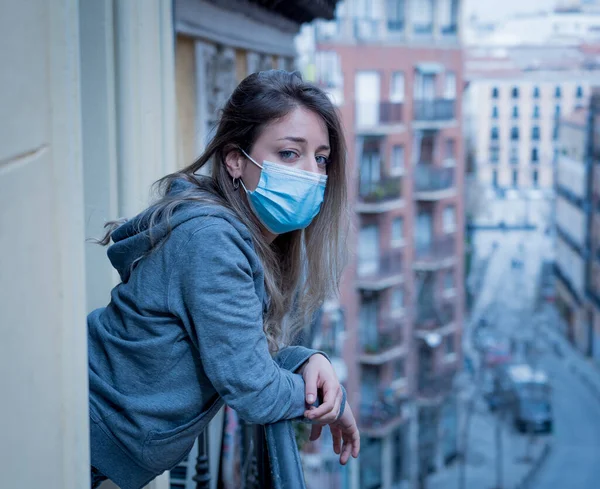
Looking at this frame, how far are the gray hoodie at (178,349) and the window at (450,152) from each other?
11.0 meters

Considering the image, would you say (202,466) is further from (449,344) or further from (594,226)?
(449,344)

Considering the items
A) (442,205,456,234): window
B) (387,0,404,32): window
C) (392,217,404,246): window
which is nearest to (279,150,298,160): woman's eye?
(387,0,404,32): window

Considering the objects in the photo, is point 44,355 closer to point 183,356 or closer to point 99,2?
point 183,356

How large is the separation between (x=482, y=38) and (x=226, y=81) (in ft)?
26.9

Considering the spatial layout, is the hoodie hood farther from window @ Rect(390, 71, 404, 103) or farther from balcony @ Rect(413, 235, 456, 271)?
balcony @ Rect(413, 235, 456, 271)

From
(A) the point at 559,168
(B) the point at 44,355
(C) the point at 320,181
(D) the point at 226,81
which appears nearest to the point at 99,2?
(C) the point at 320,181

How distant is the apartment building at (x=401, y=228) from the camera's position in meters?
11.0

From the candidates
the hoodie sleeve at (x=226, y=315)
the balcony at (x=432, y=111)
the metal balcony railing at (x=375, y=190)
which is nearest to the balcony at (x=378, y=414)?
the metal balcony railing at (x=375, y=190)

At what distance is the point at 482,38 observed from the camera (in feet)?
37.2

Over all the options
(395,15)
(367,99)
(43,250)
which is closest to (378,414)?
(367,99)

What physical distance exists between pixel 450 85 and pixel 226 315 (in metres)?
11.0

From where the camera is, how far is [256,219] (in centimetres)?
112

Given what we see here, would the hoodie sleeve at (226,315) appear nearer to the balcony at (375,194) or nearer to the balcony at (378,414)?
the balcony at (375,194)

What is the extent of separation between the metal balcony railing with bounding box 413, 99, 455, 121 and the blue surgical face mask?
1039 cm
